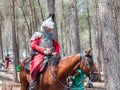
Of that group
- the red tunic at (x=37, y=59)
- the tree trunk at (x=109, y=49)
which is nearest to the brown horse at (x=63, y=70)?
the red tunic at (x=37, y=59)

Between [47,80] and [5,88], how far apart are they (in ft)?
15.6

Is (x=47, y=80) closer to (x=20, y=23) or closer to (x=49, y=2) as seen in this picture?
(x=49, y=2)

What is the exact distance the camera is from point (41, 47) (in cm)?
712

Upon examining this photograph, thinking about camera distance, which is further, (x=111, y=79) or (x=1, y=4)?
(x=1, y=4)

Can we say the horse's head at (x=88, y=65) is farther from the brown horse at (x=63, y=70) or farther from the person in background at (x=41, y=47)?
the person in background at (x=41, y=47)

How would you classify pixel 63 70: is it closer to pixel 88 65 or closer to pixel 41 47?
pixel 88 65

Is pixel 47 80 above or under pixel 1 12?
under

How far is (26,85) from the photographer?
790 cm

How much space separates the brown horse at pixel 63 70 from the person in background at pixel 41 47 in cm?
18

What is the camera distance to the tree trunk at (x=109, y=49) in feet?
25.1

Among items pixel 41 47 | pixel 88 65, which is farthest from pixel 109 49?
pixel 41 47

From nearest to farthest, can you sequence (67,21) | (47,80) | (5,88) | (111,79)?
1. (47,80)
2. (111,79)
3. (5,88)
4. (67,21)

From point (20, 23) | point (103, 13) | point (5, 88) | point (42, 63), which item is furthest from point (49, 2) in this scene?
point (20, 23)

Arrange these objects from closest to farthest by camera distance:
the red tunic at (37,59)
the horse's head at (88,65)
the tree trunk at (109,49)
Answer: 1. the horse's head at (88,65)
2. the red tunic at (37,59)
3. the tree trunk at (109,49)
